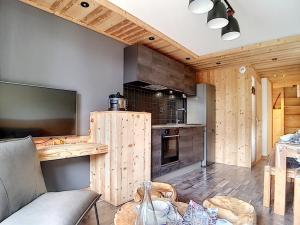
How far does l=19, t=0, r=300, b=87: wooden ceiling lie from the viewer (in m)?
2.26

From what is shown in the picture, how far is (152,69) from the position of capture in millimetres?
3271

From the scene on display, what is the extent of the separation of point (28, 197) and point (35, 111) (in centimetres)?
94

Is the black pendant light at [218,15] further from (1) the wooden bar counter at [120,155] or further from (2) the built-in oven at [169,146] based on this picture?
(2) the built-in oven at [169,146]

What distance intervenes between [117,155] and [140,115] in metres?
0.62

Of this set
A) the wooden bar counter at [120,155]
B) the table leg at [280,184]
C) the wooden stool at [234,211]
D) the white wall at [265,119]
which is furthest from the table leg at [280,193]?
the white wall at [265,119]

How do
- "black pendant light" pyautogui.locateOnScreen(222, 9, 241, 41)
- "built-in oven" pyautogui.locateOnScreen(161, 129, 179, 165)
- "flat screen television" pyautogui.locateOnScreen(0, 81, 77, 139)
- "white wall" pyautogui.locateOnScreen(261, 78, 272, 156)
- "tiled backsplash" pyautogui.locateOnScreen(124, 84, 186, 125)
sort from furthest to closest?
"white wall" pyautogui.locateOnScreen(261, 78, 272, 156) < "tiled backsplash" pyautogui.locateOnScreen(124, 84, 186, 125) < "built-in oven" pyautogui.locateOnScreen(161, 129, 179, 165) < "black pendant light" pyautogui.locateOnScreen(222, 9, 241, 41) < "flat screen television" pyautogui.locateOnScreen(0, 81, 77, 139)

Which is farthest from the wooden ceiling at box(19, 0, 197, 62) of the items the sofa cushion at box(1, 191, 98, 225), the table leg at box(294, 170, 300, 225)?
the table leg at box(294, 170, 300, 225)

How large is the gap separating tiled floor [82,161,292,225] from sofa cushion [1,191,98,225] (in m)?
0.55

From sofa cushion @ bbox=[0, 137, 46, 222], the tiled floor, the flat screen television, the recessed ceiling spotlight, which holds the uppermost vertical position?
the recessed ceiling spotlight

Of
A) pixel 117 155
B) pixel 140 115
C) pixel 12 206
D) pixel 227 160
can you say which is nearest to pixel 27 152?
pixel 12 206

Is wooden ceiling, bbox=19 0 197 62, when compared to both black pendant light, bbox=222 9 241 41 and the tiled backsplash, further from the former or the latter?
black pendant light, bbox=222 9 241 41

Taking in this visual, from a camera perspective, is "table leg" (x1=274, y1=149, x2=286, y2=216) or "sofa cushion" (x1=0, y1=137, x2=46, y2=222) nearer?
"sofa cushion" (x1=0, y1=137, x2=46, y2=222)

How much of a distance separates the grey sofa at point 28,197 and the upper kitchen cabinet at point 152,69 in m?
1.89

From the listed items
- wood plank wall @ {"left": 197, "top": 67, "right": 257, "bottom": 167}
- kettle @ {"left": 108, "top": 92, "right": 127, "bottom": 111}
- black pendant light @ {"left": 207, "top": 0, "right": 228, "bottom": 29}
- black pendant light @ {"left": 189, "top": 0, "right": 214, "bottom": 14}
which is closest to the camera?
black pendant light @ {"left": 189, "top": 0, "right": 214, "bottom": 14}
